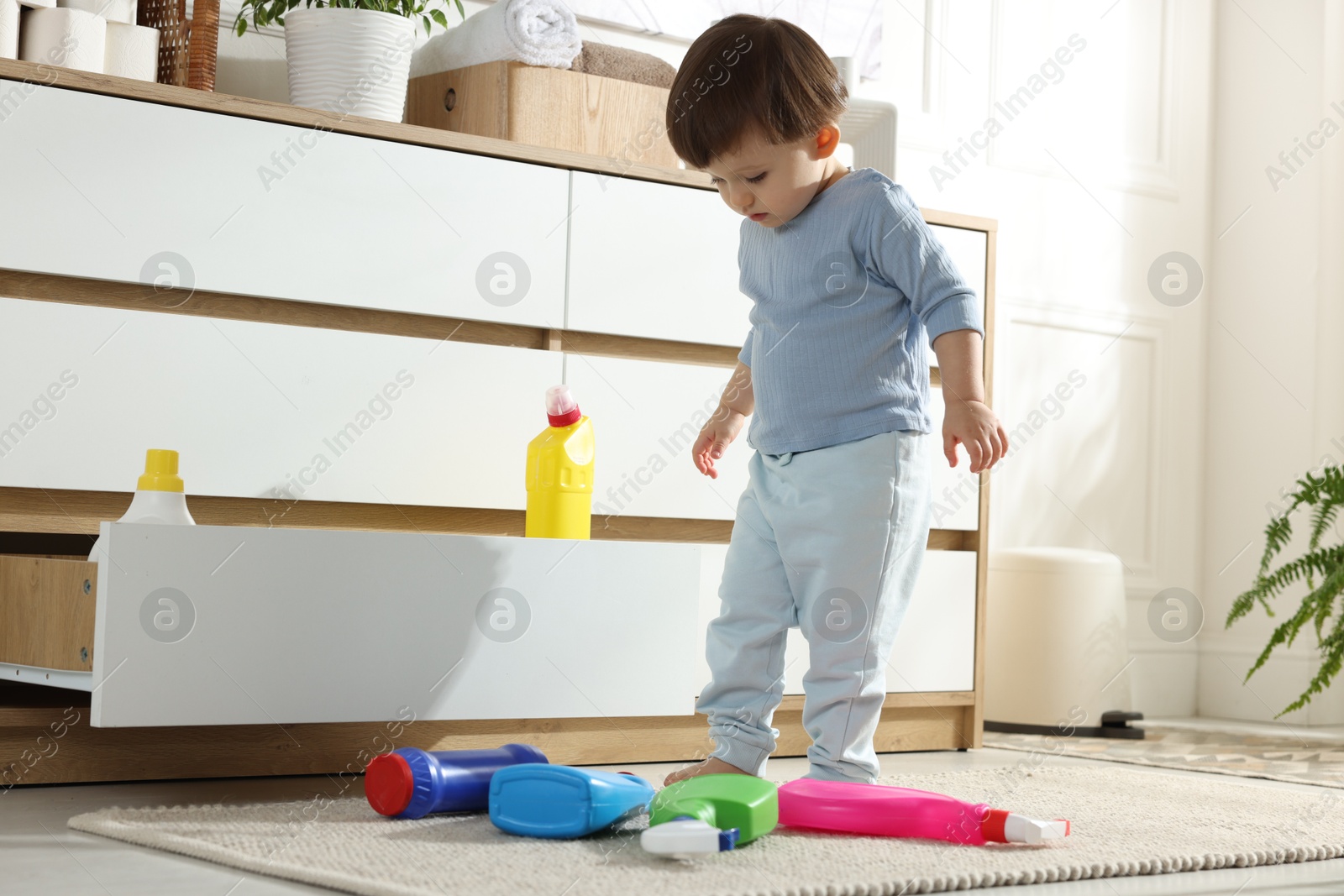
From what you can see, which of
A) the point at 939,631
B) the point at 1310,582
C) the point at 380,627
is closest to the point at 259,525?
the point at 380,627

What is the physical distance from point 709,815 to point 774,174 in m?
0.62

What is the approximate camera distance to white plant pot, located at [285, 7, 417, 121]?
5.72 feet

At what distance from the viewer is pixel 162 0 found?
1.74 m

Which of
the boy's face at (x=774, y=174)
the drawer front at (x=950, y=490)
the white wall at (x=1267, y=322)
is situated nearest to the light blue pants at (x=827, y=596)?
the boy's face at (x=774, y=174)

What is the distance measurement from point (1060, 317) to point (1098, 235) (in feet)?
0.69

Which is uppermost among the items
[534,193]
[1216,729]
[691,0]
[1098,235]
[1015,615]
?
[691,0]

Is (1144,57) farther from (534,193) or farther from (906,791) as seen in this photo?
(906,791)

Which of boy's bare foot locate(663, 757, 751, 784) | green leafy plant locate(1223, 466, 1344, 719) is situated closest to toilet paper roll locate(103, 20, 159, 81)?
boy's bare foot locate(663, 757, 751, 784)

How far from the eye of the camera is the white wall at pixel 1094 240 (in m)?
2.67

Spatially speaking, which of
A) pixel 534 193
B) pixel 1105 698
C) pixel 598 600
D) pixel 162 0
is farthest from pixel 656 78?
pixel 1105 698

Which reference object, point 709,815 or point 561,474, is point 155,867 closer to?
point 709,815

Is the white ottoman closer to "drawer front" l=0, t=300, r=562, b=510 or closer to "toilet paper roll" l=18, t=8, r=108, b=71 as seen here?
"drawer front" l=0, t=300, r=562, b=510

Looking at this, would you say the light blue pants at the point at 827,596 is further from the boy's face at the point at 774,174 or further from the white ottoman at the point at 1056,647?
the white ottoman at the point at 1056,647

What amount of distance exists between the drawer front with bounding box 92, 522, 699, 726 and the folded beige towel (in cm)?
73
